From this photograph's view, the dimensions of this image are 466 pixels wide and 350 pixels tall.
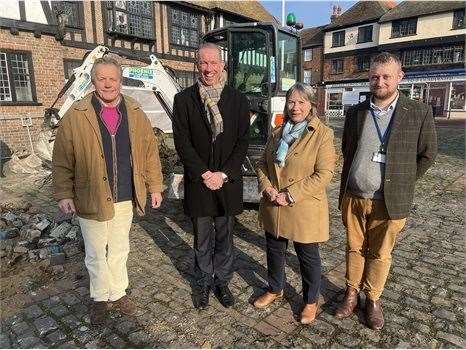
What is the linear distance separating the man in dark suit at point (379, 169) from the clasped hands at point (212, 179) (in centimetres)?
114

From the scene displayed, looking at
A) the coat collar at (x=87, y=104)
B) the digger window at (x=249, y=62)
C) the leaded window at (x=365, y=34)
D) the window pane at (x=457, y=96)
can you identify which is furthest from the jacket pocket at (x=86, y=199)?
→ the leaded window at (x=365, y=34)

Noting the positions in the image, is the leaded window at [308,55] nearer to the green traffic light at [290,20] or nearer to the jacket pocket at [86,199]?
the green traffic light at [290,20]

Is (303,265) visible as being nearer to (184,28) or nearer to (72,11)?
(72,11)

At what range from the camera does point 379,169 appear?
289 centimetres

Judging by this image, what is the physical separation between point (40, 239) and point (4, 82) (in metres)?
9.74

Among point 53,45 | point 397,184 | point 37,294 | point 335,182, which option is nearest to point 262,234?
point 397,184

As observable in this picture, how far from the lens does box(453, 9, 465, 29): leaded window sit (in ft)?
93.9

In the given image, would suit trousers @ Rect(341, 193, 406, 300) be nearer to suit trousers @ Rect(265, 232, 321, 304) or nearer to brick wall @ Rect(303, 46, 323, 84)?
suit trousers @ Rect(265, 232, 321, 304)

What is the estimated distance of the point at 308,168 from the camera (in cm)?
288

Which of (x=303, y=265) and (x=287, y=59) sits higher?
(x=287, y=59)

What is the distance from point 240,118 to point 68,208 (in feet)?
5.75

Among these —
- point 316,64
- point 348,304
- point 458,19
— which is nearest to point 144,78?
Answer: point 348,304

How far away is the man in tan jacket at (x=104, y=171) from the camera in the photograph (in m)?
2.88

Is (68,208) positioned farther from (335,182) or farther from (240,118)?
(335,182)
